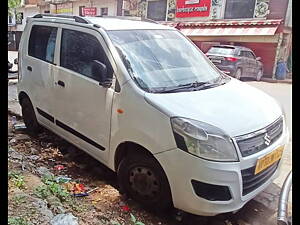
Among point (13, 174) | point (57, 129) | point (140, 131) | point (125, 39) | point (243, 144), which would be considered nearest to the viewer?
point (243, 144)

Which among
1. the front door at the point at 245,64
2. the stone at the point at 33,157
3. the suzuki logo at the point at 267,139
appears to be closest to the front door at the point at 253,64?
the front door at the point at 245,64

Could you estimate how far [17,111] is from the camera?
16.5 feet

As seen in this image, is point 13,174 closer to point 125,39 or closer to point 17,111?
point 125,39

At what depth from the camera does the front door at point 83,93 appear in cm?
252

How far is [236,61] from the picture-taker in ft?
30.1

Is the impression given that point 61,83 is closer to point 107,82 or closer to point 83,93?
point 83,93

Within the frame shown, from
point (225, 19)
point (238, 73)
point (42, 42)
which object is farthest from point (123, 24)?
point (225, 19)

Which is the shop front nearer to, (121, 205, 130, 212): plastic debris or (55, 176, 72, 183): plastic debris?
(55, 176, 72, 183): plastic debris

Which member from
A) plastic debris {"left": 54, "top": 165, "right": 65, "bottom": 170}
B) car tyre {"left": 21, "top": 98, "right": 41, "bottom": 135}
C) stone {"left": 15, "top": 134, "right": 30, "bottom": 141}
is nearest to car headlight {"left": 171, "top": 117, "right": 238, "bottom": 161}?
plastic debris {"left": 54, "top": 165, "right": 65, "bottom": 170}

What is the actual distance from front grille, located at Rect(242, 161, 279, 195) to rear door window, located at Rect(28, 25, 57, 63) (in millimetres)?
2394

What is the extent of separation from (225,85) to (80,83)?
54.5 inches

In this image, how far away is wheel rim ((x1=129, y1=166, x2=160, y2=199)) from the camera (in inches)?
85.1

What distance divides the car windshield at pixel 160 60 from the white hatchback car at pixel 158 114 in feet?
0.04
